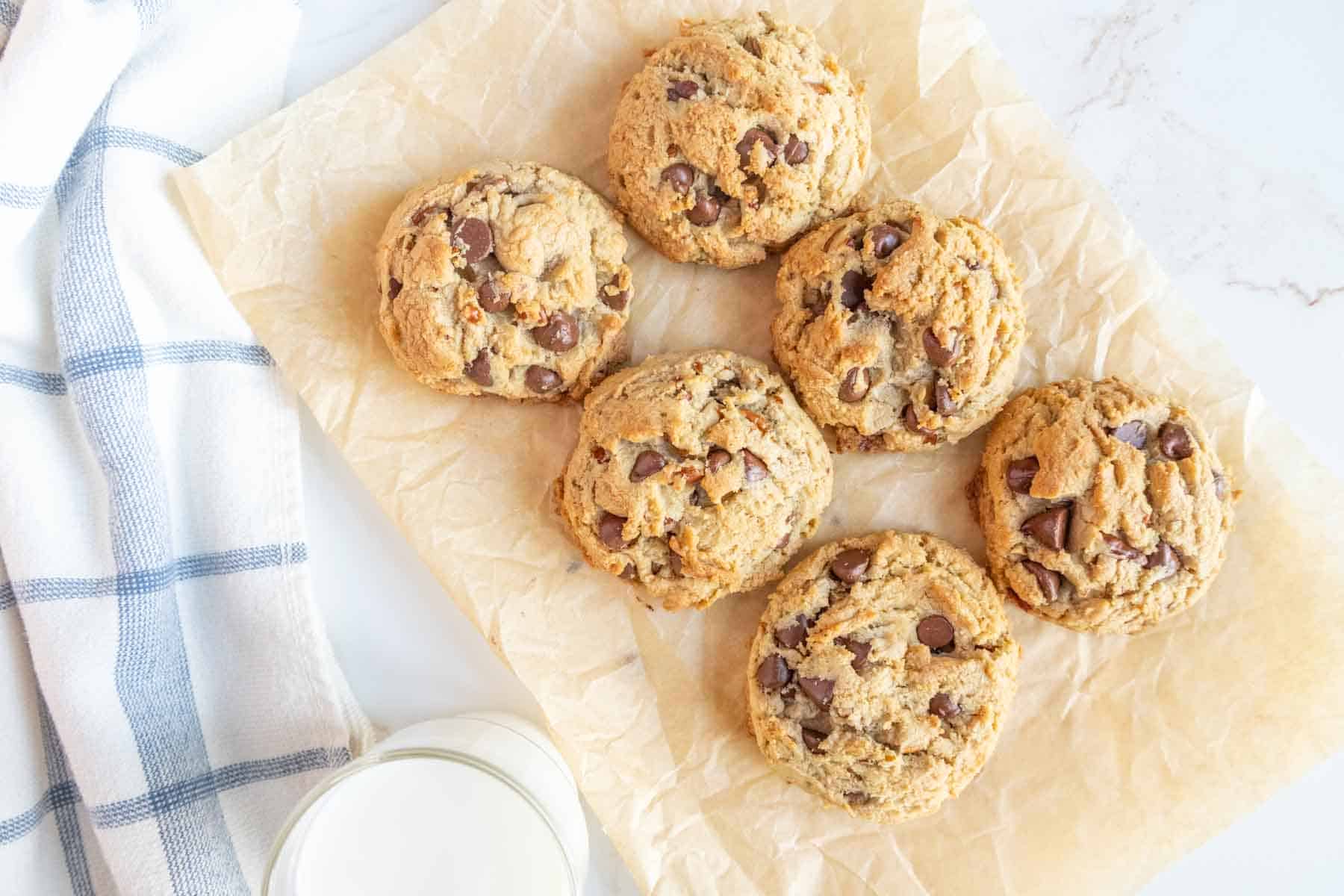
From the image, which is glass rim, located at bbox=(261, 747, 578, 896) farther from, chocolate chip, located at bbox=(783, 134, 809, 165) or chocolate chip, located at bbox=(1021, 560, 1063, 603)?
chocolate chip, located at bbox=(783, 134, 809, 165)

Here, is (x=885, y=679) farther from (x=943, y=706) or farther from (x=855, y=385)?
(x=855, y=385)

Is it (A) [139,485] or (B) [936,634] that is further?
(A) [139,485]

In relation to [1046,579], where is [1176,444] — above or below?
above

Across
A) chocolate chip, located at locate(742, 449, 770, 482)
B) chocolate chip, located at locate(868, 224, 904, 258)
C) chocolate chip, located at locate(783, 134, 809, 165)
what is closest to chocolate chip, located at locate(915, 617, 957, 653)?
chocolate chip, located at locate(742, 449, 770, 482)

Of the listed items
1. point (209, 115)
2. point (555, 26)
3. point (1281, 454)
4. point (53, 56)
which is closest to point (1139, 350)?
point (1281, 454)

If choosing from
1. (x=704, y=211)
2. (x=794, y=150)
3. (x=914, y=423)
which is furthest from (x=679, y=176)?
(x=914, y=423)

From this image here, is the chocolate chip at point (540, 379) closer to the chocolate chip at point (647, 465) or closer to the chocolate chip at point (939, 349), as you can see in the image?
the chocolate chip at point (647, 465)

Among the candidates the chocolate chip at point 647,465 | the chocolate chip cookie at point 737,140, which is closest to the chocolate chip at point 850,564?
the chocolate chip at point 647,465
